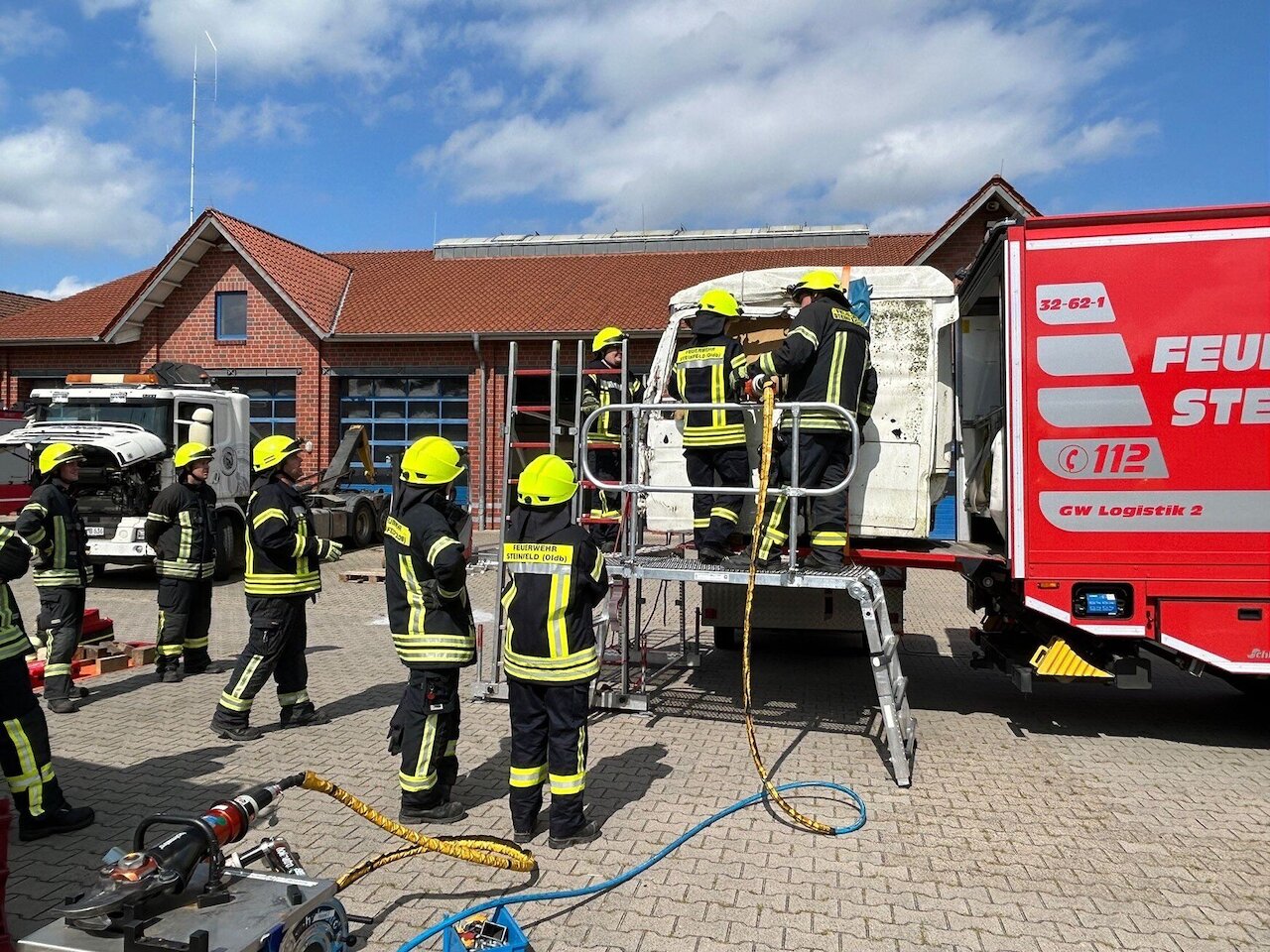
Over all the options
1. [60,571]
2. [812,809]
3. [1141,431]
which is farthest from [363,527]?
[1141,431]

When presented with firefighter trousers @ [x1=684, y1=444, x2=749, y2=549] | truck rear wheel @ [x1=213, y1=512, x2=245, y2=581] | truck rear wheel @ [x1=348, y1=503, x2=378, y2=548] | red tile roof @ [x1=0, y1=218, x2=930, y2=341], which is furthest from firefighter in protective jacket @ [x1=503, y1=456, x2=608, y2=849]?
red tile roof @ [x1=0, y1=218, x2=930, y2=341]

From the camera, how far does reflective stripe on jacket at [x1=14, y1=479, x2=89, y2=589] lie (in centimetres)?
618

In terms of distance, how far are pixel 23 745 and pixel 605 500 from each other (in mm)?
3903

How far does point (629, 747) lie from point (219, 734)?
267 cm

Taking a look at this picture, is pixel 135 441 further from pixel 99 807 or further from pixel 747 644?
pixel 747 644

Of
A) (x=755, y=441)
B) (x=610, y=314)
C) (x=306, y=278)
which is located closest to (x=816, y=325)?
(x=755, y=441)

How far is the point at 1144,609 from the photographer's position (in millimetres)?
5457

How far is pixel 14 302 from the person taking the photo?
26469mm

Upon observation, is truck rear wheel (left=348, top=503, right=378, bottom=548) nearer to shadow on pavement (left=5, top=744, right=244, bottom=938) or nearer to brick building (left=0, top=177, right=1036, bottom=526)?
brick building (left=0, top=177, right=1036, bottom=526)

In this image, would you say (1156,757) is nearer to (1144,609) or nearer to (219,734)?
(1144,609)

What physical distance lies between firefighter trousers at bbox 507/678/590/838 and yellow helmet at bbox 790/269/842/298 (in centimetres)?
294

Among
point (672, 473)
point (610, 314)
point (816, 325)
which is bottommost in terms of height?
point (672, 473)

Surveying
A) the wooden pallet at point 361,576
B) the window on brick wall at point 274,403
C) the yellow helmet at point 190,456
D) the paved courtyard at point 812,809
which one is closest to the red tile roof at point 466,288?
the window on brick wall at point 274,403

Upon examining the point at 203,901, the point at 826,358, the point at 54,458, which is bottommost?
the point at 203,901
